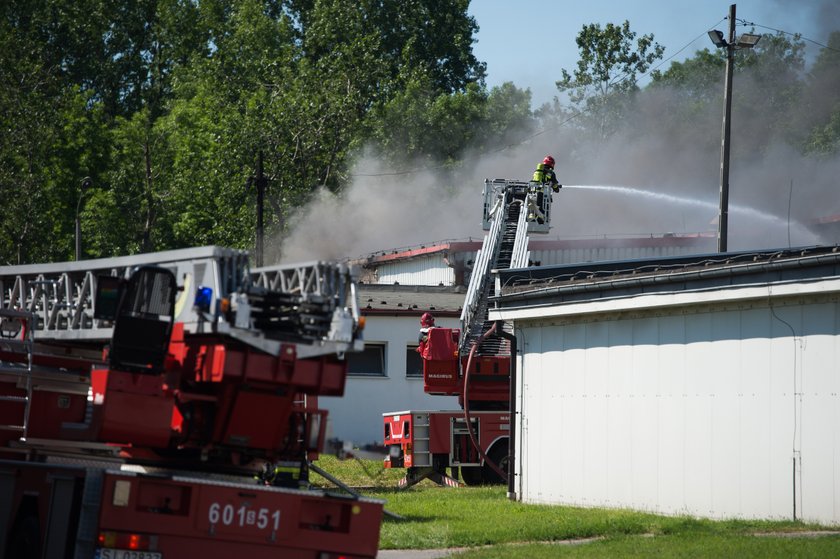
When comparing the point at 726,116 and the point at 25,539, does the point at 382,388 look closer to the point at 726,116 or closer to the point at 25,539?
the point at 726,116

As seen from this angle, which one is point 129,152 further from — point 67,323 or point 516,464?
point 67,323

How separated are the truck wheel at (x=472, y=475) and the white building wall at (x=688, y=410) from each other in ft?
12.5

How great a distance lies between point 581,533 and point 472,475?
328 inches

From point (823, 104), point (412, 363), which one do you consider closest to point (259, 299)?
point (412, 363)

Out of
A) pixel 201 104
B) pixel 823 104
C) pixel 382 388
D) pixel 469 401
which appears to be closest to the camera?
pixel 469 401

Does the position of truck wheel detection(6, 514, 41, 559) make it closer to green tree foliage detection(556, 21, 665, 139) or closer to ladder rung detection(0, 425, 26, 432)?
ladder rung detection(0, 425, 26, 432)

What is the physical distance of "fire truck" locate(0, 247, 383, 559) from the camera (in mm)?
10086

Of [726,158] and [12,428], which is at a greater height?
[726,158]

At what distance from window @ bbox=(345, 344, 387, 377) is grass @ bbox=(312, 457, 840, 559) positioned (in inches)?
577

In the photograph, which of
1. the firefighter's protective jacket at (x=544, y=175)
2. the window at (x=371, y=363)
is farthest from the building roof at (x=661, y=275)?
the window at (x=371, y=363)

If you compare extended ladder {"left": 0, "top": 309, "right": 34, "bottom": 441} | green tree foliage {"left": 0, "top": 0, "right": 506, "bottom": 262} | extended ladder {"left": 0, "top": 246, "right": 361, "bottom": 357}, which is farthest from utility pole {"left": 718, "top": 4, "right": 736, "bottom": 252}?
green tree foliage {"left": 0, "top": 0, "right": 506, "bottom": 262}

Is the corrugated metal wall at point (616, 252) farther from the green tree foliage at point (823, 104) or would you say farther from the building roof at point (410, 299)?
the green tree foliage at point (823, 104)

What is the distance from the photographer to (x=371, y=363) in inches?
1308

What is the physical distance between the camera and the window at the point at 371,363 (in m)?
33.0
